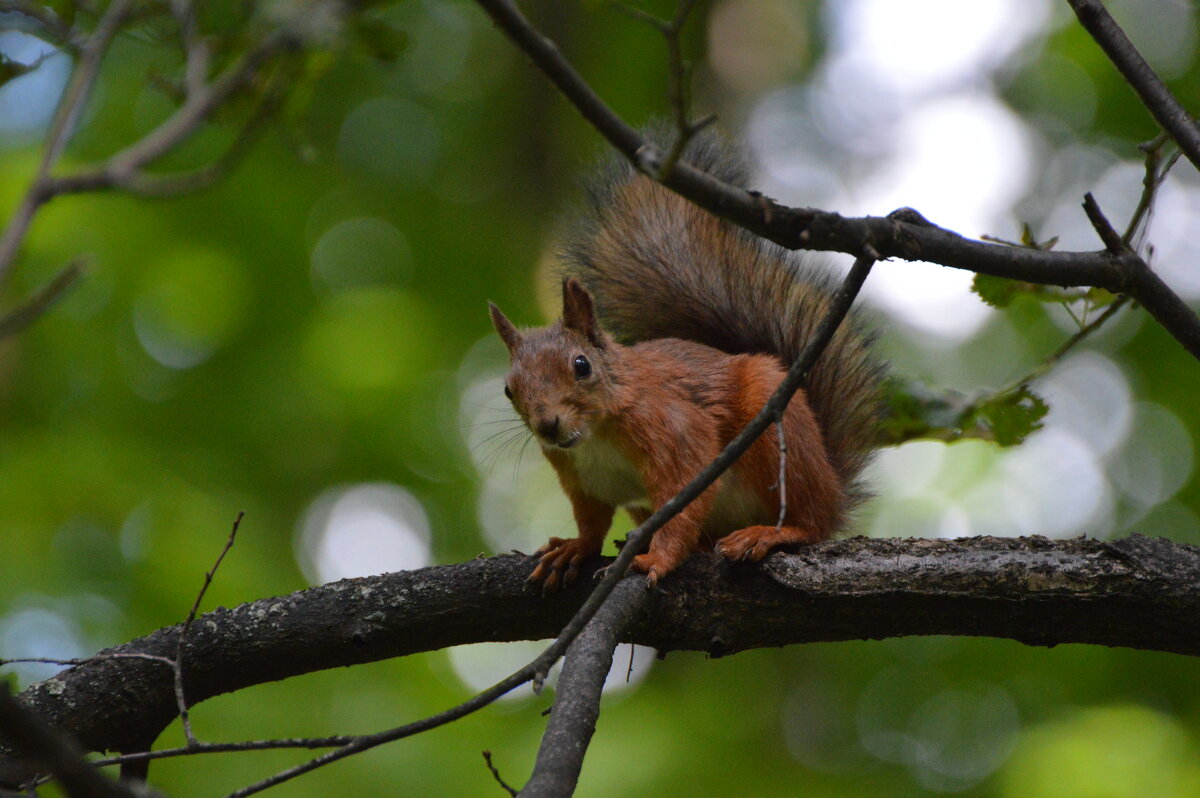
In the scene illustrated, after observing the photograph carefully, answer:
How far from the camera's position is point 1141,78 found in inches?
70.8

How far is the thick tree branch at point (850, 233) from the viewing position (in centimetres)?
112

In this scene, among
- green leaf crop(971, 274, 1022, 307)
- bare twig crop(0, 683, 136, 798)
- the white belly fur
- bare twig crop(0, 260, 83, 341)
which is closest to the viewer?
bare twig crop(0, 683, 136, 798)

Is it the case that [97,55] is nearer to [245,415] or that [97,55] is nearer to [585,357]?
[585,357]

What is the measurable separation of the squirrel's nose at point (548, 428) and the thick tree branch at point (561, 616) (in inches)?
12.4

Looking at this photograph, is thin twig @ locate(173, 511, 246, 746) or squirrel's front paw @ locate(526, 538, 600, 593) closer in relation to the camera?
thin twig @ locate(173, 511, 246, 746)

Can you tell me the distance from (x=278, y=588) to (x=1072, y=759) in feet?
10.4

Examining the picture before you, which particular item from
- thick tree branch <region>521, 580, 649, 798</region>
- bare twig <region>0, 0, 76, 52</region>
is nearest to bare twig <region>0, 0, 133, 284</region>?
bare twig <region>0, 0, 76, 52</region>

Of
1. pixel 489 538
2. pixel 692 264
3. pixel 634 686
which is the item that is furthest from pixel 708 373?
pixel 489 538

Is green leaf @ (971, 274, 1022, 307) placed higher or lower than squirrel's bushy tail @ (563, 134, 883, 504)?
lower

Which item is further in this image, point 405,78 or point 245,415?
point 405,78

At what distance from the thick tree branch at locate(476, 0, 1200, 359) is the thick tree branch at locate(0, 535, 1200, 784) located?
62 cm

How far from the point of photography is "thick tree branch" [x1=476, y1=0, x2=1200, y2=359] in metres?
1.12

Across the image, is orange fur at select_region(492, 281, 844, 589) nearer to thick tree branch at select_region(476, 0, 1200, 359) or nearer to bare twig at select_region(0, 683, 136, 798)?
thick tree branch at select_region(476, 0, 1200, 359)

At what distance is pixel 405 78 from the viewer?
6.72m
